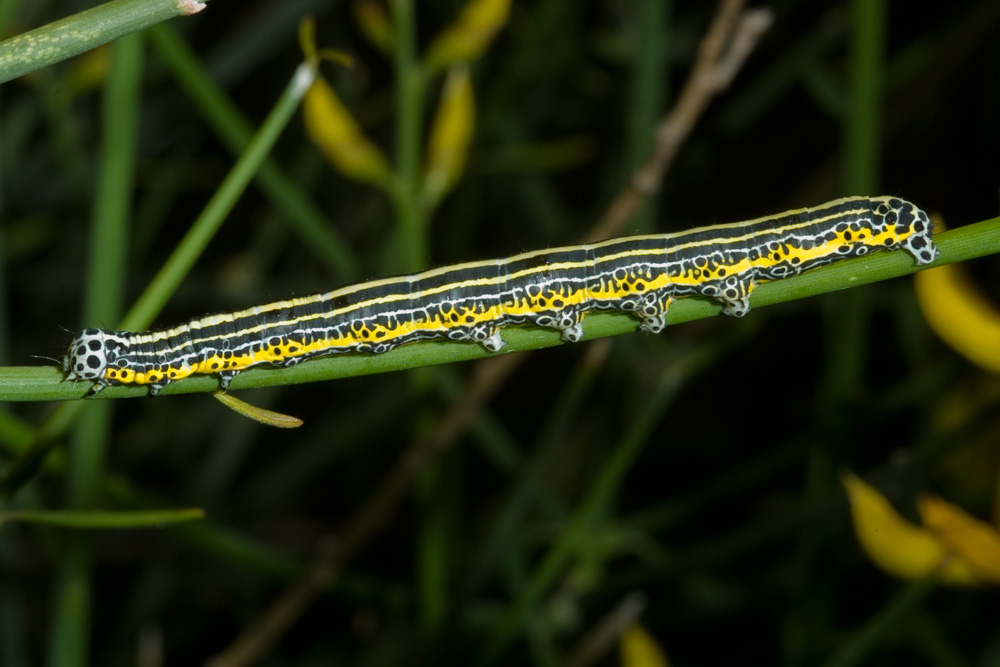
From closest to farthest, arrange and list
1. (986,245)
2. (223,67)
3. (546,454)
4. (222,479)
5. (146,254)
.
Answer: (986,245), (546,454), (223,67), (222,479), (146,254)

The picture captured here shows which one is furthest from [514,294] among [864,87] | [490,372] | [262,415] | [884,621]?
[864,87]

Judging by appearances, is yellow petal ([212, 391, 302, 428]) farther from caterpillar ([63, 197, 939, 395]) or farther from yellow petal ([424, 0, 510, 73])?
yellow petal ([424, 0, 510, 73])

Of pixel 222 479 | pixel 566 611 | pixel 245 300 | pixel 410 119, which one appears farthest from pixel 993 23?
pixel 222 479

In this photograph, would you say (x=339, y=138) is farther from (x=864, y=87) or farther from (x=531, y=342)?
(x=864, y=87)

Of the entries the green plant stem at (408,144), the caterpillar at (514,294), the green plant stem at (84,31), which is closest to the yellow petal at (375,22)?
the green plant stem at (408,144)

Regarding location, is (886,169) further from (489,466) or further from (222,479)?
(222,479)
